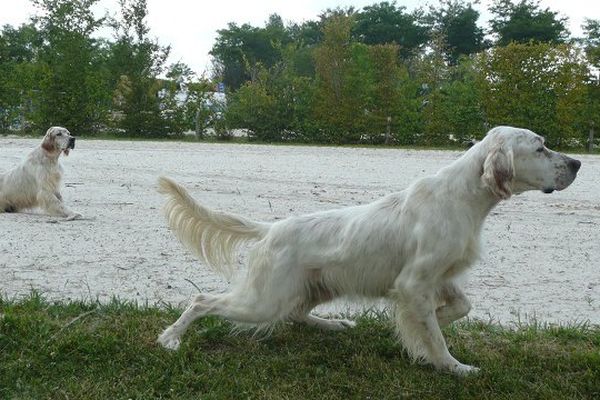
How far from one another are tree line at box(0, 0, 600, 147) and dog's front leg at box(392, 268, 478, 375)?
86.4 feet

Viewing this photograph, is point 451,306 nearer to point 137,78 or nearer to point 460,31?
point 137,78

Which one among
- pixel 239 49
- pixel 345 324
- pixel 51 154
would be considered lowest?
pixel 345 324

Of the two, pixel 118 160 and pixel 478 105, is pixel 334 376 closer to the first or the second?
pixel 118 160

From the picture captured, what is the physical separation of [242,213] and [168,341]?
564cm

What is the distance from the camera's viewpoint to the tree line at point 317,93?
29.5 m

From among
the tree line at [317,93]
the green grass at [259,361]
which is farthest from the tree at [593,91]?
the green grass at [259,361]

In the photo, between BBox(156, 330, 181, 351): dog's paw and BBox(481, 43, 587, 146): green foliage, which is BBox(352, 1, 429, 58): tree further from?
BBox(156, 330, 181, 351): dog's paw

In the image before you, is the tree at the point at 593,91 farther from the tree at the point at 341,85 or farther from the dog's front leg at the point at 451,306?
the dog's front leg at the point at 451,306

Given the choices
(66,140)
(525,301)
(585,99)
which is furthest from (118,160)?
(585,99)

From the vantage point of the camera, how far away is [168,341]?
459 centimetres

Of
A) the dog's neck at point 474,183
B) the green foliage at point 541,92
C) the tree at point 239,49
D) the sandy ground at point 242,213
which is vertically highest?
the tree at point 239,49

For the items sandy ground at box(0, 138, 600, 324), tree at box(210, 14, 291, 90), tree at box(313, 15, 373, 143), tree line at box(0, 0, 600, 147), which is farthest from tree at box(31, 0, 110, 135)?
tree at box(210, 14, 291, 90)

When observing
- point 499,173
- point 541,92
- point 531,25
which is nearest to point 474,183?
point 499,173

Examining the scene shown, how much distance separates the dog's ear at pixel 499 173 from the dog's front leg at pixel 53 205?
6.95 meters
